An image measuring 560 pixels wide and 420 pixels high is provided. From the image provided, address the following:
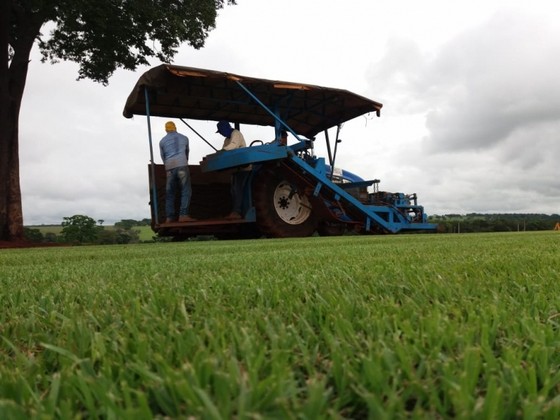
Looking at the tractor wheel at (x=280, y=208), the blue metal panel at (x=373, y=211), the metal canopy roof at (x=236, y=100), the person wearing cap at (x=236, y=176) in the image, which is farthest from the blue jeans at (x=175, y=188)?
the blue metal panel at (x=373, y=211)

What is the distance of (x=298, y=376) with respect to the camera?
742 mm

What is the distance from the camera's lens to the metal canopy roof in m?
8.64

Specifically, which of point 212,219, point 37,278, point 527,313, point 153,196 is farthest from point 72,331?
point 212,219

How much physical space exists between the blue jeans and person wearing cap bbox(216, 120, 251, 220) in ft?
3.65

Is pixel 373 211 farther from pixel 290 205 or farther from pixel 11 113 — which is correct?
pixel 11 113

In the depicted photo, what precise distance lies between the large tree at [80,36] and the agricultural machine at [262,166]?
2188mm

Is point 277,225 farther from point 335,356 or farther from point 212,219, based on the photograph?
point 335,356

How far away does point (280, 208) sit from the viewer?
971 centimetres

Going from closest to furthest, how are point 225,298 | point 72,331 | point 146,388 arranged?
point 146,388
point 72,331
point 225,298

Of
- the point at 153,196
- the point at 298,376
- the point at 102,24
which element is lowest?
the point at 298,376

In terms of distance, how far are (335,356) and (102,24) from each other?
10.7m

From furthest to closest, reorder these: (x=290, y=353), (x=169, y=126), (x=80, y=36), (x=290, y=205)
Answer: (x=80, y=36) < (x=290, y=205) < (x=169, y=126) < (x=290, y=353)

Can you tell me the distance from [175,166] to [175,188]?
534mm

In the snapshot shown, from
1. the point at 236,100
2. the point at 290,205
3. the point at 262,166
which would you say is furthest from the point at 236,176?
the point at 236,100
